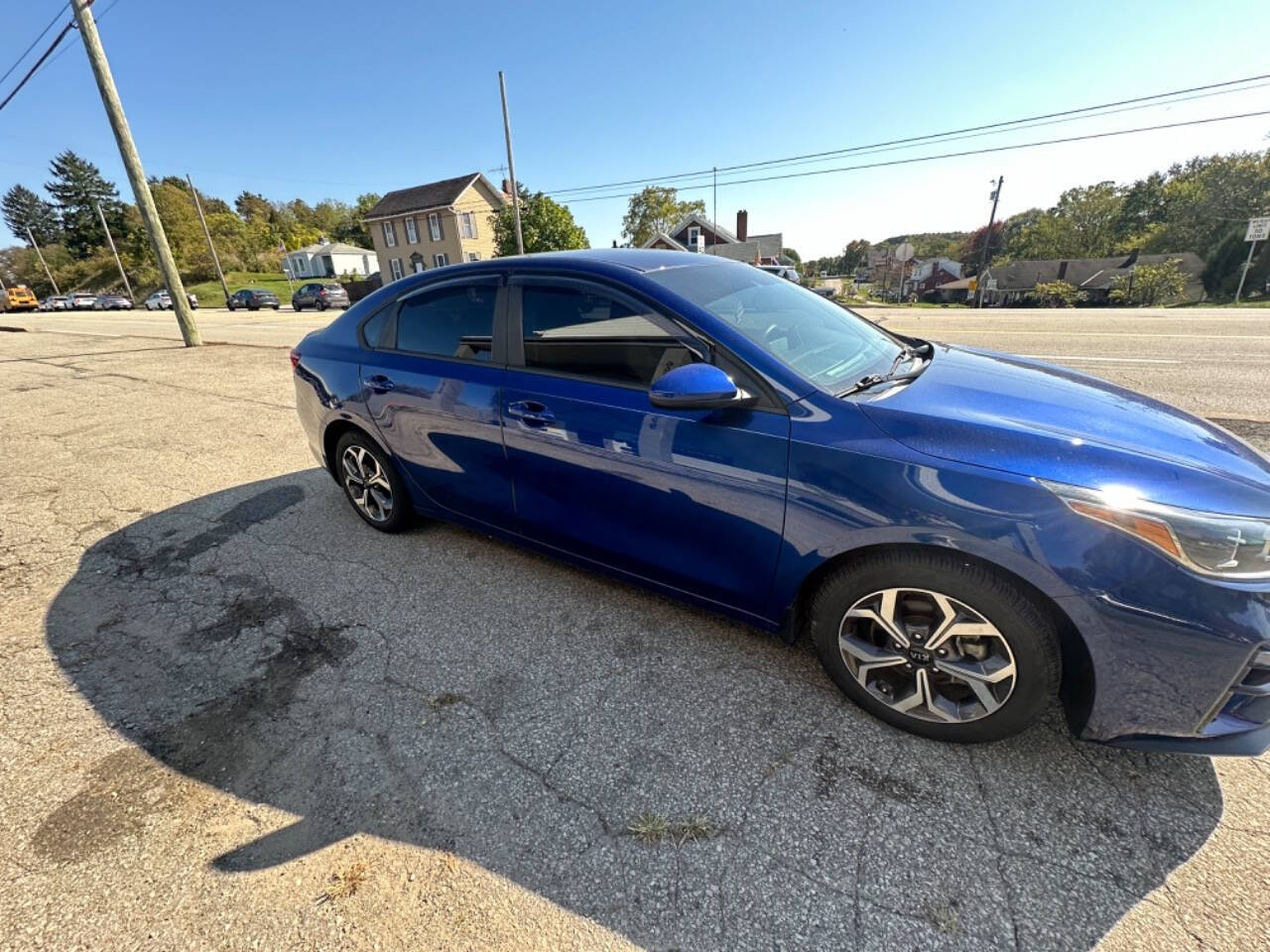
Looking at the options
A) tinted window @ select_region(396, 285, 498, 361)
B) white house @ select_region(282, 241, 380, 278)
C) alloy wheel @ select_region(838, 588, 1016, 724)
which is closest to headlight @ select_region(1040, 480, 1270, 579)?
alloy wheel @ select_region(838, 588, 1016, 724)

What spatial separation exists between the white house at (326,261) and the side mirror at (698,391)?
69.5 meters

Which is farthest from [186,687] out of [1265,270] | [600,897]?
[1265,270]

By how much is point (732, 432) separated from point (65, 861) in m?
2.50

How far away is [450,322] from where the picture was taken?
9.61 ft

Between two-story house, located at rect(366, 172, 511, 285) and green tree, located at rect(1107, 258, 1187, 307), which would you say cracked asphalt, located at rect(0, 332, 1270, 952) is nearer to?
two-story house, located at rect(366, 172, 511, 285)

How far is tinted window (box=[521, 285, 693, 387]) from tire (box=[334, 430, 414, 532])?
4.50 ft

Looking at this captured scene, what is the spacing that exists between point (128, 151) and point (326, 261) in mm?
58510

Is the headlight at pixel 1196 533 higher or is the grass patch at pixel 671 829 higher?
the headlight at pixel 1196 533

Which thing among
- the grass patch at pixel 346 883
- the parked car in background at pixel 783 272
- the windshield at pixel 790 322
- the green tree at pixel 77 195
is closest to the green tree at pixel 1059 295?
the parked car in background at pixel 783 272

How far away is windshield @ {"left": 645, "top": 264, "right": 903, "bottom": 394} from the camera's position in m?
2.16

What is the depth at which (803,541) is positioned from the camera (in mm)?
1914

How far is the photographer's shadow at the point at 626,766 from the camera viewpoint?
→ 1492mm

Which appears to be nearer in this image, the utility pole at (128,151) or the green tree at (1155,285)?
the utility pole at (128,151)

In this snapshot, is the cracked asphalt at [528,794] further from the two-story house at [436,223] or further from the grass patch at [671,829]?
the two-story house at [436,223]
